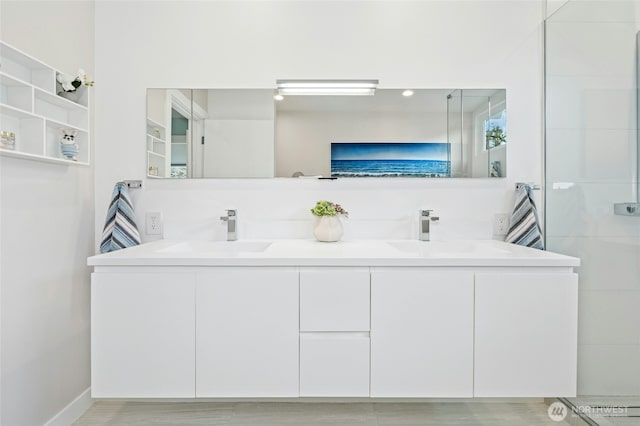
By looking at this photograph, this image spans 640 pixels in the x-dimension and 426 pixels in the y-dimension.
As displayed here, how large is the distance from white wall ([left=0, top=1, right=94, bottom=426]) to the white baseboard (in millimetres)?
27

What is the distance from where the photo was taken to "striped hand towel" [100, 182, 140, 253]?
5.97ft

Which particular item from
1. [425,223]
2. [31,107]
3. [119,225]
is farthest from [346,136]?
[31,107]

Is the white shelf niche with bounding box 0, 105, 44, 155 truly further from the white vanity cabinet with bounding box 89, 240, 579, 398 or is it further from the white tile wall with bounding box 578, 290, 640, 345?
the white tile wall with bounding box 578, 290, 640, 345

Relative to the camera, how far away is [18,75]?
1449 millimetres

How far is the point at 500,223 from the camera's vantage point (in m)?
1.96

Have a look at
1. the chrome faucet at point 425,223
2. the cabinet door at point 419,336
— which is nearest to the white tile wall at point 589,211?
the chrome faucet at point 425,223

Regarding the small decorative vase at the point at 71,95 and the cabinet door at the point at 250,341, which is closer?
the cabinet door at the point at 250,341

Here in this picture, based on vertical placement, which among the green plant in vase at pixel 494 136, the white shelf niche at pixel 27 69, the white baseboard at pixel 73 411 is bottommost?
the white baseboard at pixel 73 411

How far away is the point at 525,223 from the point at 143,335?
1857mm

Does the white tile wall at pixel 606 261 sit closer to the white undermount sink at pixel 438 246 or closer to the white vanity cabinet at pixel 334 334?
the white undermount sink at pixel 438 246

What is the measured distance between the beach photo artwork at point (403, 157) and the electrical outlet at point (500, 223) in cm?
36

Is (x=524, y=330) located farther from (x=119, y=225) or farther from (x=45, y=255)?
(x=45, y=255)

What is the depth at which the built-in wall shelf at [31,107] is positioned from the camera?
53.4 inches

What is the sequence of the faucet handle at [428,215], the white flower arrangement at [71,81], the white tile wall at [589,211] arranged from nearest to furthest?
1. the white tile wall at [589,211]
2. the white flower arrangement at [71,81]
3. the faucet handle at [428,215]
